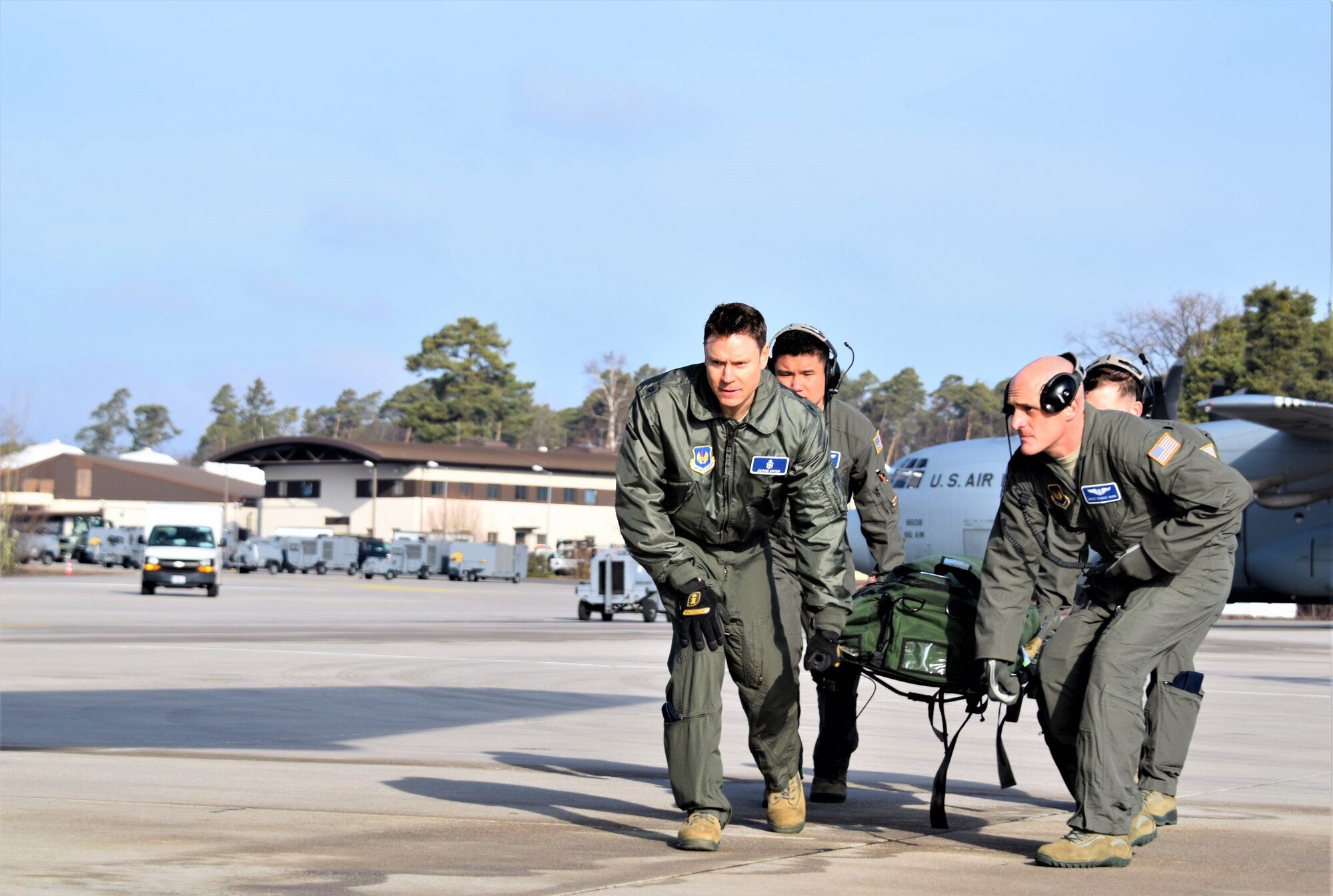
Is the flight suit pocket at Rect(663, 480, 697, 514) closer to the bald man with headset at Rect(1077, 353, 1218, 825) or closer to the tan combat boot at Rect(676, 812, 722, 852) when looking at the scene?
the tan combat boot at Rect(676, 812, 722, 852)

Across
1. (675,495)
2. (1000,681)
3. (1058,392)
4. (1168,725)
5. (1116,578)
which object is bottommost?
(1168,725)

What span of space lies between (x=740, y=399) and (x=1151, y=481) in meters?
1.71

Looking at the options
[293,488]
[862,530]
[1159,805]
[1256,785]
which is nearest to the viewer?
[1159,805]

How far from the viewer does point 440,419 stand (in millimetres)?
130000

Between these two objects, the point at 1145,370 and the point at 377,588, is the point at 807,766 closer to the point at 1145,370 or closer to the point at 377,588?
the point at 1145,370

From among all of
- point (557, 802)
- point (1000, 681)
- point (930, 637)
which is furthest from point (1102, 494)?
point (557, 802)

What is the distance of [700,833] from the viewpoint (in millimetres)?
5883

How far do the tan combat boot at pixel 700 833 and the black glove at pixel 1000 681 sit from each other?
1235mm

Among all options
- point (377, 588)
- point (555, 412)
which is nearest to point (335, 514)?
point (377, 588)

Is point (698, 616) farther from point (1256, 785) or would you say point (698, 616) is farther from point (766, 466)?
point (1256, 785)

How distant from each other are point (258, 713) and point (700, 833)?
6.31 meters

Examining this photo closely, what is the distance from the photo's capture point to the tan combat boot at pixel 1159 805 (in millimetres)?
6602

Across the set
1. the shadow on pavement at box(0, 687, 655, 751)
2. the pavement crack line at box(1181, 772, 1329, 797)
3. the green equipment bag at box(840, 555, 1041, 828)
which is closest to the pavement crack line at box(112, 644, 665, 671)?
the shadow on pavement at box(0, 687, 655, 751)

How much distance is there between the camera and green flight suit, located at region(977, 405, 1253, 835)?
5.82 m
